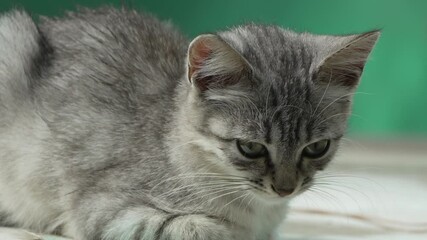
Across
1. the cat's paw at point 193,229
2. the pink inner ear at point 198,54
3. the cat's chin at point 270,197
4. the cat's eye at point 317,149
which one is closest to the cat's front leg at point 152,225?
the cat's paw at point 193,229

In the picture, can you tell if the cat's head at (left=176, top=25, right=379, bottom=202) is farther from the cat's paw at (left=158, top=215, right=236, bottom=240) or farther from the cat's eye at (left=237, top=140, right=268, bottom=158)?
the cat's paw at (left=158, top=215, right=236, bottom=240)

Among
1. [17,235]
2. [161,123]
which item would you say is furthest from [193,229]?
[17,235]

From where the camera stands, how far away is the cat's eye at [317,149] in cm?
181

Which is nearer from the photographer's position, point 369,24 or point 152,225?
point 152,225

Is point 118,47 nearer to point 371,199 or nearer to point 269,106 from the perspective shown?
point 269,106

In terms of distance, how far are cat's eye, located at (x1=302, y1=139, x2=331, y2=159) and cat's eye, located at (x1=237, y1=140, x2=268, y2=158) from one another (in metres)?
0.11

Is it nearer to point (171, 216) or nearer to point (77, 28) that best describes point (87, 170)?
point (171, 216)

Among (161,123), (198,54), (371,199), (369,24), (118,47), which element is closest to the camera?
(198,54)

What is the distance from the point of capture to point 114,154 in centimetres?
202

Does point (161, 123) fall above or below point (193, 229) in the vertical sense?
above

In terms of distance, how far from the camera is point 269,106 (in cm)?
176

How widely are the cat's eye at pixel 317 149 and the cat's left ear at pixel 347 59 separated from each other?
154 millimetres

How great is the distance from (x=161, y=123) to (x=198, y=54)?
1.08ft

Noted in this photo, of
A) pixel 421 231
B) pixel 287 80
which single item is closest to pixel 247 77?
pixel 287 80
